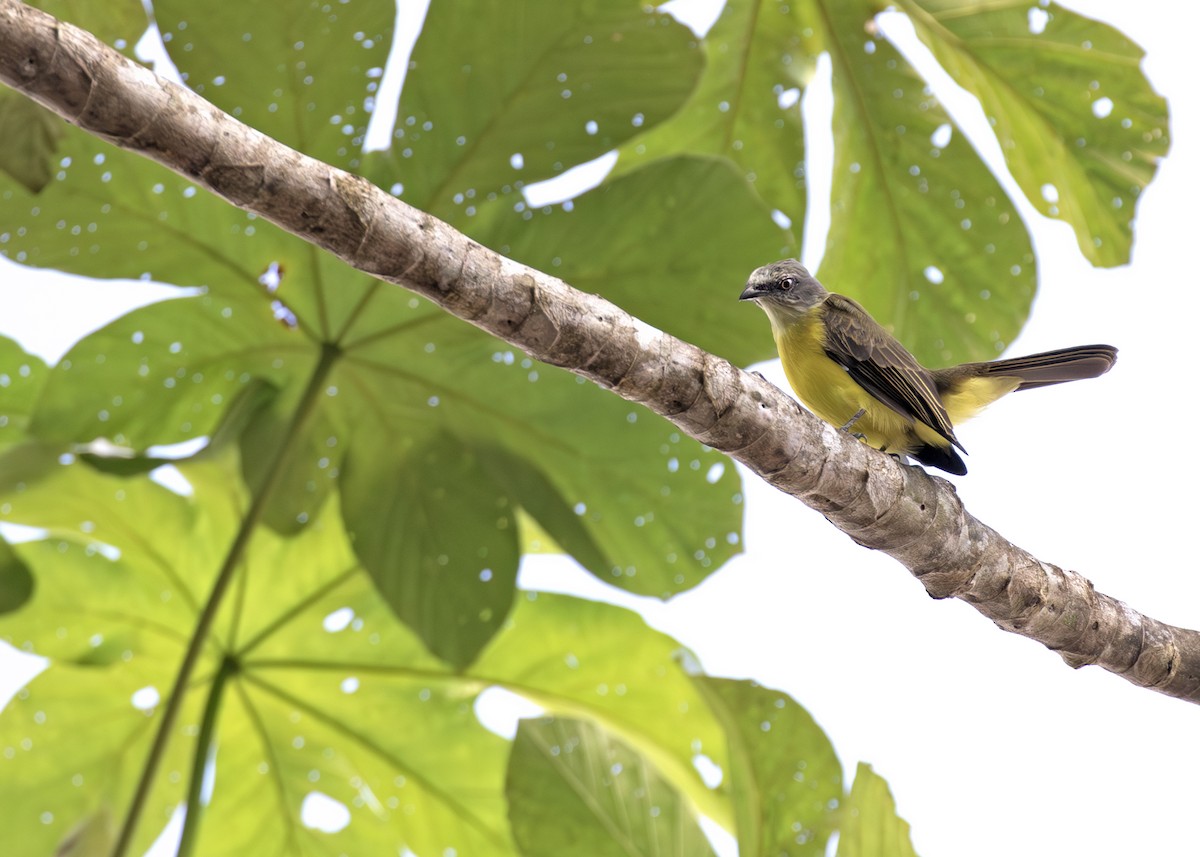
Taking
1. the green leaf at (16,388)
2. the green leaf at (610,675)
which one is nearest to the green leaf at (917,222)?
the green leaf at (610,675)

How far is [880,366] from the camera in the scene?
200 cm

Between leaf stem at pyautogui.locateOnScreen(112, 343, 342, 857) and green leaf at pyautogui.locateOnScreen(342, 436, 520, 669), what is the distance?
0.20 meters

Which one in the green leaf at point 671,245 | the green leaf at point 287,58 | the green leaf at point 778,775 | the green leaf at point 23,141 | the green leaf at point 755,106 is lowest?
the green leaf at point 778,775

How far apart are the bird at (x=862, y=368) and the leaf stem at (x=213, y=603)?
871mm

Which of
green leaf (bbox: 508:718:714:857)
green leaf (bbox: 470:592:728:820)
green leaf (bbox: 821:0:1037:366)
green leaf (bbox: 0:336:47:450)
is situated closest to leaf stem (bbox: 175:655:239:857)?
green leaf (bbox: 508:718:714:857)

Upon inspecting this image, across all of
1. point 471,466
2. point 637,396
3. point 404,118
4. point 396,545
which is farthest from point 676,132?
point 637,396

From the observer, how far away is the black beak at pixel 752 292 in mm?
2068

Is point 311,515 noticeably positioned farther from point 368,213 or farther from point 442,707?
point 368,213

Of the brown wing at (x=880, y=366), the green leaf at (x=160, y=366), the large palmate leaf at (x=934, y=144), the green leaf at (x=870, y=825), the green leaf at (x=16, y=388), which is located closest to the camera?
the green leaf at (x=870, y=825)

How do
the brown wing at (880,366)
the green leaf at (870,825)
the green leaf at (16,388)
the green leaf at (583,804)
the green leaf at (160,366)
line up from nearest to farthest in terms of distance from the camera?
the green leaf at (870,825) → the brown wing at (880,366) → the green leaf at (583,804) → the green leaf at (160,366) → the green leaf at (16,388)

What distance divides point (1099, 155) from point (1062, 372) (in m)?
0.78

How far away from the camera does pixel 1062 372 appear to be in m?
2.13

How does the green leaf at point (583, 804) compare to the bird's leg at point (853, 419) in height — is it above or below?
below

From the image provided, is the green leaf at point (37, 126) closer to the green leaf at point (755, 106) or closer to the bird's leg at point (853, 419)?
the green leaf at point (755, 106)
